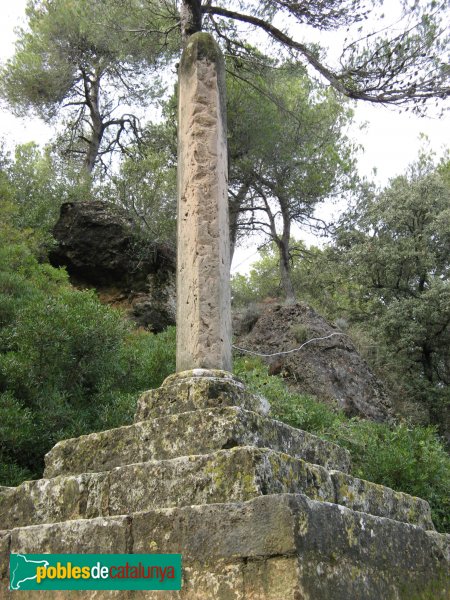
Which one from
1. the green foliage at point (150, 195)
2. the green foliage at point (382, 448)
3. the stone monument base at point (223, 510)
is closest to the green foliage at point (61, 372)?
the green foliage at point (382, 448)

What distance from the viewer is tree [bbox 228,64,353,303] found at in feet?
50.6

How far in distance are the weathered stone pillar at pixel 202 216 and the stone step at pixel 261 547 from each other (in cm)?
126

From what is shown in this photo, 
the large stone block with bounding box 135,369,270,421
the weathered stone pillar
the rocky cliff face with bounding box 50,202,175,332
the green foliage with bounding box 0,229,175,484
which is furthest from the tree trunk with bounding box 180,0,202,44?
the rocky cliff face with bounding box 50,202,175,332

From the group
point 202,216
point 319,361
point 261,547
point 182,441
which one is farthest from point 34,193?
point 261,547

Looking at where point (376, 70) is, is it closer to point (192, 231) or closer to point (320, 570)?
point (192, 231)

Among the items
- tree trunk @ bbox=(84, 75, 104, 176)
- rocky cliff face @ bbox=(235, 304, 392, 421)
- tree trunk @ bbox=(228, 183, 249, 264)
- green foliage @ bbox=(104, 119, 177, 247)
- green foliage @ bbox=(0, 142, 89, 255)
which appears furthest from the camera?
tree trunk @ bbox=(84, 75, 104, 176)

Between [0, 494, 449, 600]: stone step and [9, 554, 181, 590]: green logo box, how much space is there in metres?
0.03

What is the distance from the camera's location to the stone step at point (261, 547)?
2.71 metres

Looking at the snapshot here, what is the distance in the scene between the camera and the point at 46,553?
3.35 m

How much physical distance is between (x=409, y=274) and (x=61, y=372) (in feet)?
40.4

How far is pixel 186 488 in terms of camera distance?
3.22 meters

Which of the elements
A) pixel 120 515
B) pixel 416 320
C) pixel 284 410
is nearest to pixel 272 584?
pixel 120 515

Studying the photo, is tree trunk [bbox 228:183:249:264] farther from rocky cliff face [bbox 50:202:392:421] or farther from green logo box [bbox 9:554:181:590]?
green logo box [bbox 9:554:181:590]

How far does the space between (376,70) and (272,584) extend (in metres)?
7.19
